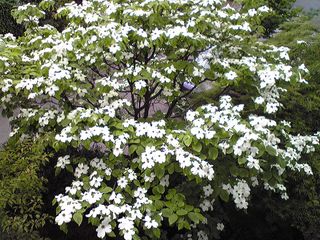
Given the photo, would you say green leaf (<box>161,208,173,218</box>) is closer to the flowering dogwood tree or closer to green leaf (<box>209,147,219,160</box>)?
the flowering dogwood tree

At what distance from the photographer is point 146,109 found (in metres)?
3.75

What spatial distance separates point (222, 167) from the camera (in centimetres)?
298

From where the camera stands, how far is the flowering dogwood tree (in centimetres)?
273

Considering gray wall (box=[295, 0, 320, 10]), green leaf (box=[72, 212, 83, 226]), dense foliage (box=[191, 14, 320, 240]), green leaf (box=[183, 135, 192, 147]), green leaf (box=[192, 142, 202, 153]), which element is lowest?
gray wall (box=[295, 0, 320, 10])

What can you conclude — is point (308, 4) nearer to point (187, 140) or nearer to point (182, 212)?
point (187, 140)

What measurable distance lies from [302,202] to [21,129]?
237 centimetres

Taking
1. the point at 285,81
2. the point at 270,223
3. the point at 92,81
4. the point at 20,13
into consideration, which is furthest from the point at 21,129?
the point at 270,223

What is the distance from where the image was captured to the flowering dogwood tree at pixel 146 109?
2.73 metres

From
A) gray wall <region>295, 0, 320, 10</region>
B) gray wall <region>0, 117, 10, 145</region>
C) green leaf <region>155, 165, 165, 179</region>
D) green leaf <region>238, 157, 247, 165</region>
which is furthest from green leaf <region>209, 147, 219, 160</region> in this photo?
gray wall <region>295, 0, 320, 10</region>

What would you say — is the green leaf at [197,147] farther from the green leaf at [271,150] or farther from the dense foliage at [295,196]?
the dense foliage at [295,196]

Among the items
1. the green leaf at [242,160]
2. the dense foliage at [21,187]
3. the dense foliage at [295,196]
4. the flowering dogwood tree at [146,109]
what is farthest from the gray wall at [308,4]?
the dense foliage at [21,187]

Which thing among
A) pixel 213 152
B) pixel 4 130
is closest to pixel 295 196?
pixel 213 152

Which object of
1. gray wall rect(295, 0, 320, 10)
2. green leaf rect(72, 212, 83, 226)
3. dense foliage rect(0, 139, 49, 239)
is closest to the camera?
green leaf rect(72, 212, 83, 226)

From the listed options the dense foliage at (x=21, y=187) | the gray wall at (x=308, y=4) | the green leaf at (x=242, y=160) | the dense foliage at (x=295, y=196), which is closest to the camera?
A: the green leaf at (x=242, y=160)
